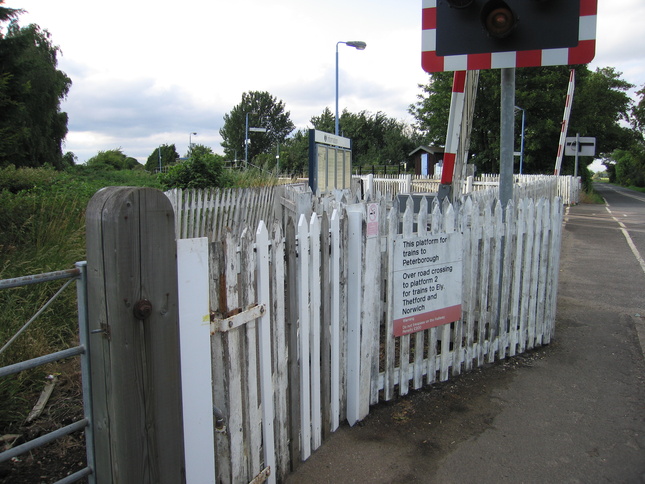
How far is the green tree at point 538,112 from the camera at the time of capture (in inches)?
1534

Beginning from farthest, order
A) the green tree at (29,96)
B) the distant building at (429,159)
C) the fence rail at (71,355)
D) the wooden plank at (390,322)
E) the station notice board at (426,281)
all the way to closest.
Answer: the distant building at (429,159) → the green tree at (29,96) → the station notice board at (426,281) → the wooden plank at (390,322) → the fence rail at (71,355)

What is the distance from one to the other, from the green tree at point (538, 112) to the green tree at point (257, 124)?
2162 inches

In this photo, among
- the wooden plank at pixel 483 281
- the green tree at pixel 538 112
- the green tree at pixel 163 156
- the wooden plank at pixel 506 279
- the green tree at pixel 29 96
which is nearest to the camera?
A: the wooden plank at pixel 483 281

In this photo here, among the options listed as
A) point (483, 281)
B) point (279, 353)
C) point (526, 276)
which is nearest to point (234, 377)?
point (279, 353)

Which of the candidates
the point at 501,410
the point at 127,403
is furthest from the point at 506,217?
the point at 127,403

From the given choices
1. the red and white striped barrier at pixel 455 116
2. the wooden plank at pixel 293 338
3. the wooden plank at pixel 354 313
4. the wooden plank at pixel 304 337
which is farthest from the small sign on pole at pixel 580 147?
the wooden plank at pixel 293 338

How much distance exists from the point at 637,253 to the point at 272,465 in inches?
432

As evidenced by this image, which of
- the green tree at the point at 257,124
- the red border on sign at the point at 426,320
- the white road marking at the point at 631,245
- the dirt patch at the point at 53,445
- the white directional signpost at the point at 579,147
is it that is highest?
the green tree at the point at 257,124

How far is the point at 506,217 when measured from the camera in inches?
185

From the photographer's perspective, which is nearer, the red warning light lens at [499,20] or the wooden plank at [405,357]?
the wooden plank at [405,357]

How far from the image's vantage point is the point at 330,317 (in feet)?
11.4

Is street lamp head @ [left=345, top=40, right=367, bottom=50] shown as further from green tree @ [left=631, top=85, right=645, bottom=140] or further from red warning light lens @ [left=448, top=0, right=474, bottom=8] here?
green tree @ [left=631, top=85, right=645, bottom=140]

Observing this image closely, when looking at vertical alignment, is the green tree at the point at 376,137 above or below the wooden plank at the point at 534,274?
above

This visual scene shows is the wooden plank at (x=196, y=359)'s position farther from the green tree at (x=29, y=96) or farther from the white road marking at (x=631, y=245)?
the green tree at (x=29, y=96)
